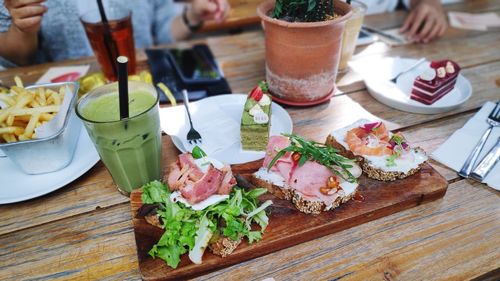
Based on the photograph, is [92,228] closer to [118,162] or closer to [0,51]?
[118,162]

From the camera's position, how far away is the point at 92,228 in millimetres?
1071

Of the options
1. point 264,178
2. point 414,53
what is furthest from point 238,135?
point 414,53

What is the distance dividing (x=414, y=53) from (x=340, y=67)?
0.53m

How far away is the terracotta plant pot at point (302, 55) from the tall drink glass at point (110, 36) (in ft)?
2.34

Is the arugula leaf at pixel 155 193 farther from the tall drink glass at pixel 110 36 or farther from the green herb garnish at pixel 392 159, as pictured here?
the tall drink glass at pixel 110 36

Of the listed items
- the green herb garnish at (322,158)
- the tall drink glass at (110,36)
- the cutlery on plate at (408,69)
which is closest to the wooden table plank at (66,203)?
the green herb garnish at (322,158)

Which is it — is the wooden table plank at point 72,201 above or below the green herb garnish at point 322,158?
below

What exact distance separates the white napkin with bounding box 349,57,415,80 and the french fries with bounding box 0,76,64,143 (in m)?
1.44

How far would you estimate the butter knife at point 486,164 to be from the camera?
1196mm

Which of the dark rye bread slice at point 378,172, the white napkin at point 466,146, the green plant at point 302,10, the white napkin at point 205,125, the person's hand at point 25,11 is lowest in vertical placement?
the white napkin at point 205,125

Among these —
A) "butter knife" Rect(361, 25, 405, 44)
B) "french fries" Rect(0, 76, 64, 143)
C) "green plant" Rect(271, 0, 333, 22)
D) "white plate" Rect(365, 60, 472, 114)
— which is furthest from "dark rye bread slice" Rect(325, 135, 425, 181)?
"butter knife" Rect(361, 25, 405, 44)

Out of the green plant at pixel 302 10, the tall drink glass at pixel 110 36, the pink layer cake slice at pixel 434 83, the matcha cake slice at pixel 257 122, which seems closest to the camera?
the matcha cake slice at pixel 257 122

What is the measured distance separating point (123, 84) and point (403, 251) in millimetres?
954

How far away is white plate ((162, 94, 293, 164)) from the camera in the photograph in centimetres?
129
